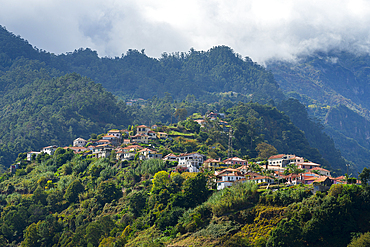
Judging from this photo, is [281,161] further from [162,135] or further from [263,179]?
[162,135]

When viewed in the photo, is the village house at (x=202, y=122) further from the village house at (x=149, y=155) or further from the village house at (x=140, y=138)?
the village house at (x=149, y=155)

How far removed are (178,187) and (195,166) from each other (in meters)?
12.3

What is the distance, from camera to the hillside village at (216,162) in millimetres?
66375

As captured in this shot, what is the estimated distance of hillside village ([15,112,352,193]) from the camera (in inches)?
2613

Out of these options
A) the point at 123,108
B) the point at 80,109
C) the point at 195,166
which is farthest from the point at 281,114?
the point at 195,166

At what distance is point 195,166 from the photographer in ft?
273

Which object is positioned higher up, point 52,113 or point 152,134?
point 52,113

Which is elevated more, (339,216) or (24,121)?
(24,121)

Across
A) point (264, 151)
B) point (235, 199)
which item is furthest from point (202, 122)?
point (235, 199)

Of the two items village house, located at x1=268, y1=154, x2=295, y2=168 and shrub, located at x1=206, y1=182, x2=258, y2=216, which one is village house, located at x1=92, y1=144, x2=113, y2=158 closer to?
village house, located at x1=268, y1=154, x2=295, y2=168

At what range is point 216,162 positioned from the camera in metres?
84.2

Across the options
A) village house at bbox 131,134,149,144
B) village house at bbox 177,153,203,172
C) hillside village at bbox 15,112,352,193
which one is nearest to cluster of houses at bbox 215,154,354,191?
hillside village at bbox 15,112,352,193

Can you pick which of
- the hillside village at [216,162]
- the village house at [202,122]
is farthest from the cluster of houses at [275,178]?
the village house at [202,122]

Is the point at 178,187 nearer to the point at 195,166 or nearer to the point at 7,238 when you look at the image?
the point at 195,166
